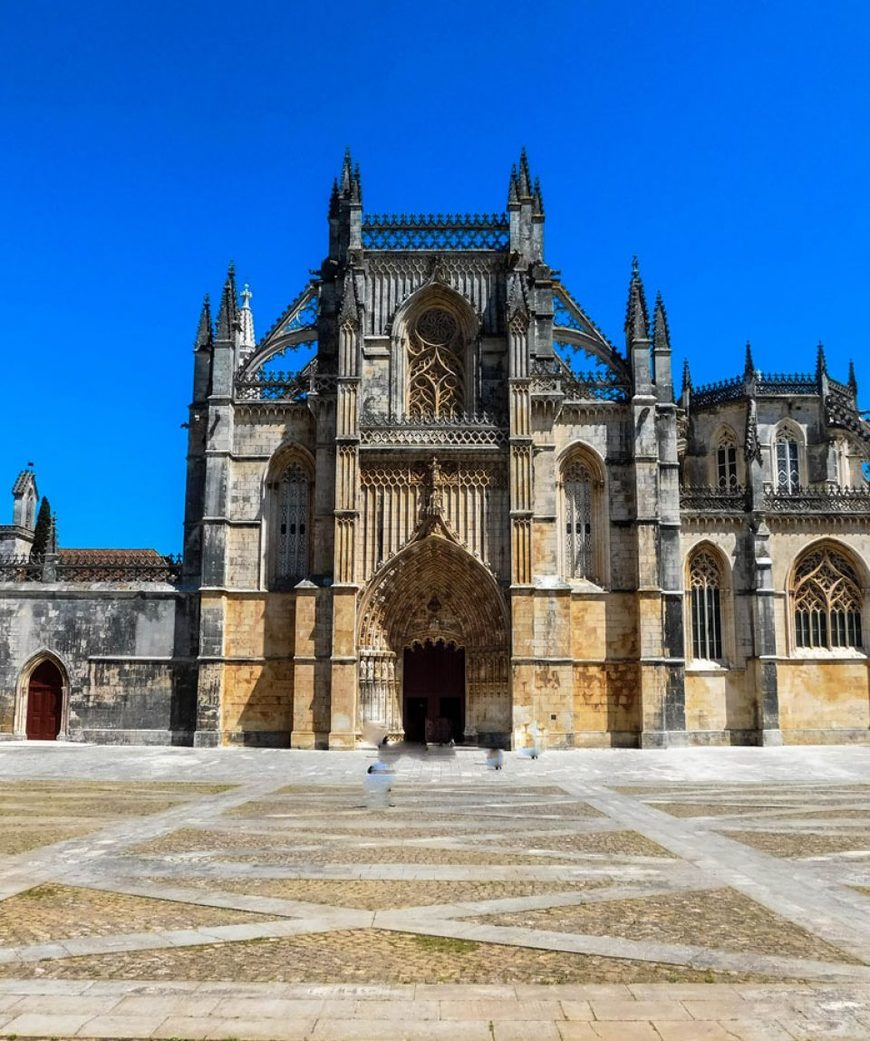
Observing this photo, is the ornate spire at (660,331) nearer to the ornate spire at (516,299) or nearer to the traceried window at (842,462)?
the ornate spire at (516,299)

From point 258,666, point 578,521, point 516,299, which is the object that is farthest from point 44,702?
point 516,299

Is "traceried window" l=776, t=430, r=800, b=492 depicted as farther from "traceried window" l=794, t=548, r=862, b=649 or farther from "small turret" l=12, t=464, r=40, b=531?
"small turret" l=12, t=464, r=40, b=531

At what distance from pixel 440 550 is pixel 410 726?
6903 millimetres

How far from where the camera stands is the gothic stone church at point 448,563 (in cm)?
3409

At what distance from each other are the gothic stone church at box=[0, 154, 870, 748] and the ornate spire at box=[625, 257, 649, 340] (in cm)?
14

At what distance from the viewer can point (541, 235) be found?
38.5 m

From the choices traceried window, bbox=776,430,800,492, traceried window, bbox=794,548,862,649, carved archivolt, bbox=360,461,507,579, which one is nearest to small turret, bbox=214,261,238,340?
carved archivolt, bbox=360,461,507,579

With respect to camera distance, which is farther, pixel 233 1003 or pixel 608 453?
pixel 608 453

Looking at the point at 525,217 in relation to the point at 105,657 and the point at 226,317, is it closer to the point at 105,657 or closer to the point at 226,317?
the point at 226,317

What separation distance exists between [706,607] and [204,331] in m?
22.7

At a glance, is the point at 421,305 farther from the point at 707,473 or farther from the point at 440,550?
the point at 707,473

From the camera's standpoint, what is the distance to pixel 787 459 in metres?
49.2

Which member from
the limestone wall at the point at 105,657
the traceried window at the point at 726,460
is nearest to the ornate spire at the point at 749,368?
the traceried window at the point at 726,460

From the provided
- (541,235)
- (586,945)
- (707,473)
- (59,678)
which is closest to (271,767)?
(59,678)
